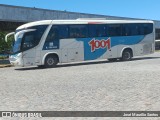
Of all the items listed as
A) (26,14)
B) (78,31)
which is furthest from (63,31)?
(26,14)

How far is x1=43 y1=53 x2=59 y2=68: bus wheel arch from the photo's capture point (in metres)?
22.7

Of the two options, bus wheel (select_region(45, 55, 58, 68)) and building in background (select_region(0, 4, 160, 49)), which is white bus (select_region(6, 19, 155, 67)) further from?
building in background (select_region(0, 4, 160, 49))

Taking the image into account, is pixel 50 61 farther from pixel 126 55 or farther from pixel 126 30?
pixel 126 30

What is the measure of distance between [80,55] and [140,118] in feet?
57.8

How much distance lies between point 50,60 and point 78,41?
96.8 inches

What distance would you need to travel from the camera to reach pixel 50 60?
22.9m

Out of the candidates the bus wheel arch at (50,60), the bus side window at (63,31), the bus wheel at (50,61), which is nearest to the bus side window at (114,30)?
the bus side window at (63,31)

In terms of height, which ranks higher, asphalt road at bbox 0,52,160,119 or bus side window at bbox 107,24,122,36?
bus side window at bbox 107,24,122,36

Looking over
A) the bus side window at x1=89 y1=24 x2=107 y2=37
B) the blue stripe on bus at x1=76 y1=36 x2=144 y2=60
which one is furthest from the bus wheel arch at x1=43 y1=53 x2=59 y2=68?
the bus side window at x1=89 y1=24 x2=107 y2=37

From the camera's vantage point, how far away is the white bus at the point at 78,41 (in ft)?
72.6

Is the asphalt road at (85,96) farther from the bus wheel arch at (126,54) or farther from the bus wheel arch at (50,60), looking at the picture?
the bus wheel arch at (126,54)

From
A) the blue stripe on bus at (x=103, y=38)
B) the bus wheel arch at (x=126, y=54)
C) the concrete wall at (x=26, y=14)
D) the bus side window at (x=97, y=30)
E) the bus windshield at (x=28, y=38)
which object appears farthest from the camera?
the concrete wall at (x=26, y=14)

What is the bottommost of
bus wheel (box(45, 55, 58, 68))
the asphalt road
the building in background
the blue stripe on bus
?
the asphalt road

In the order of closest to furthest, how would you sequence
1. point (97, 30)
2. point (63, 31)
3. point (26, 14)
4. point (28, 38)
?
point (28, 38)
point (63, 31)
point (97, 30)
point (26, 14)
